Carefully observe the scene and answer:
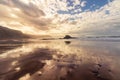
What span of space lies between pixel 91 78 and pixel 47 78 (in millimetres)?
3353

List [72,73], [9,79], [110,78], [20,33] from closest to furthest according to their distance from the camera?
[9,79]
[110,78]
[72,73]
[20,33]

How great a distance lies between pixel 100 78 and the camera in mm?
11328

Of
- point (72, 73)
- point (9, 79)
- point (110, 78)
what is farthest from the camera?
point (72, 73)

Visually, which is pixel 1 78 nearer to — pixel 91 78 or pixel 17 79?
pixel 17 79

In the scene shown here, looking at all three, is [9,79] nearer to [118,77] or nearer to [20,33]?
[118,77]

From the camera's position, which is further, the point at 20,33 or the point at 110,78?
the point at 20,33

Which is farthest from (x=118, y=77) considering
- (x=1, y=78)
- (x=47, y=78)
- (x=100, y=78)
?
(x=1, y=78)

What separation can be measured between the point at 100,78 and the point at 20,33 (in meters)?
193

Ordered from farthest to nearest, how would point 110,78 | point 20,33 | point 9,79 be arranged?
point 20,33 → point 110,78 → point 9,79

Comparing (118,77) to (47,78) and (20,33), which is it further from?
(20,33)

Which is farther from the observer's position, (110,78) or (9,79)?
(110,78)

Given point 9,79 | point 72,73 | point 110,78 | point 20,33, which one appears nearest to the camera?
point 9,79

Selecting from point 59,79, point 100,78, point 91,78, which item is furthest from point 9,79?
point 100,78

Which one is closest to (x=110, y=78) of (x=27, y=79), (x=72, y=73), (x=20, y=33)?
(x=72, y=73)
